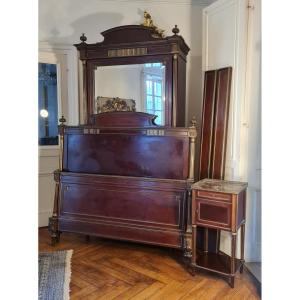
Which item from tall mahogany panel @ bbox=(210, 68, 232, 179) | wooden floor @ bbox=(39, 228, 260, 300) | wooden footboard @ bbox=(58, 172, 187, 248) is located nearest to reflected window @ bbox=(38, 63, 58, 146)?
wooden footboard @ bbox=(58, 172, 187, 248)

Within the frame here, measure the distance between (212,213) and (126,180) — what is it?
2.72 feet

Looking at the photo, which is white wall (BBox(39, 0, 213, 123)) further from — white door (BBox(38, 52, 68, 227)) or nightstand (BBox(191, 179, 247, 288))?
nightstand (BBox(191, 179, 247, 288))

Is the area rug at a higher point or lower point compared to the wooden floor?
higher

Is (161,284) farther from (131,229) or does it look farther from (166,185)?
(166,185)

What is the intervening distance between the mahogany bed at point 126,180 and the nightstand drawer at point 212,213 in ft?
0.67

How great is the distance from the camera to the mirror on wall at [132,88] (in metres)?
2.77

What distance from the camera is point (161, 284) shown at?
2.26 metres

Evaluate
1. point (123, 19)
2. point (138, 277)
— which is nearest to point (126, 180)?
point (138, 277)

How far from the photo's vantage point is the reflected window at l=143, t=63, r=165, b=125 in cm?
276

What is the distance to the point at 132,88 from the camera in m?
2.86

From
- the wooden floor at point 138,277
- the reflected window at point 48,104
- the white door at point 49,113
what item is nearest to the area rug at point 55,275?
the wooden floor at point 138,277

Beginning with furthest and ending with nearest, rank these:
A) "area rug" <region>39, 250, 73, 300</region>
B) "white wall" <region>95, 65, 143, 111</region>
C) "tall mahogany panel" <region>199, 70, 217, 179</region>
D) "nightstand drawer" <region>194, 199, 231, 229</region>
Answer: "white wall" <region>95, 65, 143, 111</region>
"tall mahogany panel" <region>199, 70, 217, 179</region>
"nightstand drawer" <region>194, 199, 231, 229</region>
"area rug" <region>39, 250, 73, 300</region>

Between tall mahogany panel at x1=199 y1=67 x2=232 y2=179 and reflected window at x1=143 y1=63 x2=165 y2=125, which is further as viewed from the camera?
reflected window at x1=143 y1=63 x2=165 y2=125

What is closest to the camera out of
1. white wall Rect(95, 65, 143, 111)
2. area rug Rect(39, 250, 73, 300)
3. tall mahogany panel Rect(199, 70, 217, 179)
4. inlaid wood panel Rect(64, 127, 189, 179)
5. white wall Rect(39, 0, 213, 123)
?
area rug Rect(39, 250, 73, 300)
